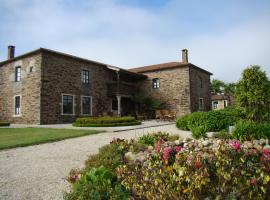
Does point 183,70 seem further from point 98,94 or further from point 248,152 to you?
point 248,152

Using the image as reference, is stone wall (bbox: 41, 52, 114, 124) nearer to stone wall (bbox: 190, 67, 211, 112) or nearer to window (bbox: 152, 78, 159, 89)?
window (bbox: 152, 78, 159, 89)

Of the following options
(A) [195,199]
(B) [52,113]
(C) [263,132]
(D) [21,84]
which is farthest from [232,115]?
(D) [21,84]

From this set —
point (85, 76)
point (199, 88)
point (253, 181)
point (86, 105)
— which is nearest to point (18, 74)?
point (85, 76)

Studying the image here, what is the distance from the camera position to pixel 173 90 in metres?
25.5

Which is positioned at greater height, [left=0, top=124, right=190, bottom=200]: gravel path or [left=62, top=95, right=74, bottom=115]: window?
[left=62, top=95, right=74, bottom=115]: window

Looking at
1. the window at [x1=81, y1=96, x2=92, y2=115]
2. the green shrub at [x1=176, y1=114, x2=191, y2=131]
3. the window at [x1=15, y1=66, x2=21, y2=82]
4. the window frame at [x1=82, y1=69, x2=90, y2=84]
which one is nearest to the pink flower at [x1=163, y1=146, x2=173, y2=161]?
the green shrub at [x1=176, y1=114, x2=191, y2=131]

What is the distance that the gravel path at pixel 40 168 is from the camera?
14.0 ft

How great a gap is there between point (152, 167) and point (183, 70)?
2226 centimetres

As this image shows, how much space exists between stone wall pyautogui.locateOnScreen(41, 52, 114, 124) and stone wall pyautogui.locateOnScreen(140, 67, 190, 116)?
5769mm

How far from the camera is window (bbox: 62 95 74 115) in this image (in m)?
20.0

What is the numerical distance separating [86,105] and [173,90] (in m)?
9.11

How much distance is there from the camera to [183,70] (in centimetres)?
2484

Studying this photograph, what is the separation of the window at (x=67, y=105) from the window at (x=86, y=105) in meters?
1.14

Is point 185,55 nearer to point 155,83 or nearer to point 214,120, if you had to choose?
point 155,83
